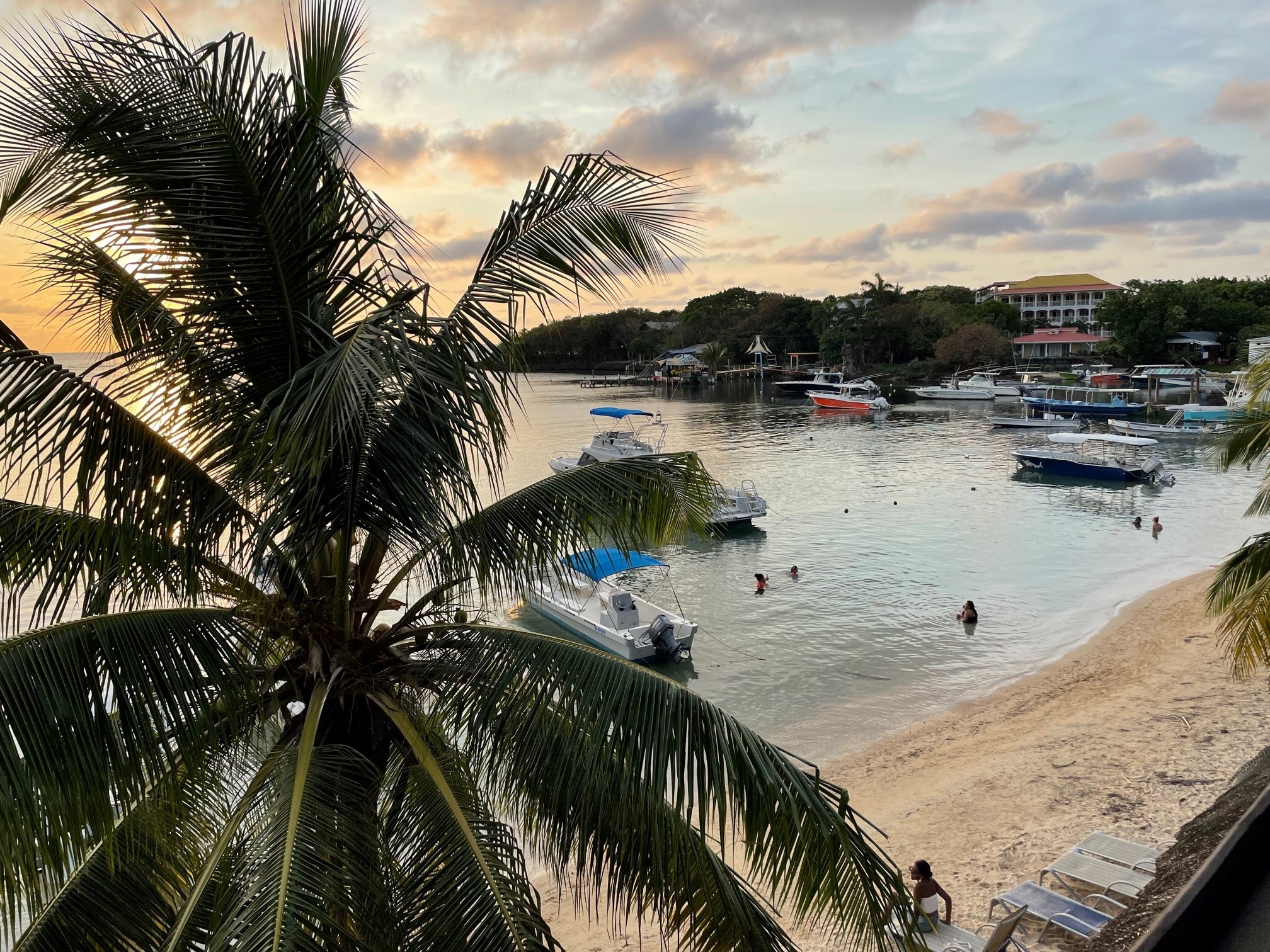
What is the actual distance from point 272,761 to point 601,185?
146 inches

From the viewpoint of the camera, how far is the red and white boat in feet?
223

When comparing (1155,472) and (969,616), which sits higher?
(1155,472)

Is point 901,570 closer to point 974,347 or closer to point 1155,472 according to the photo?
point 1155,472

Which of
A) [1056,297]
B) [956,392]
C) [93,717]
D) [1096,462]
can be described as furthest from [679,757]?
[1056,297]

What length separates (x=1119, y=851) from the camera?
9305mm

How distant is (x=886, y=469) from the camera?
4388cm

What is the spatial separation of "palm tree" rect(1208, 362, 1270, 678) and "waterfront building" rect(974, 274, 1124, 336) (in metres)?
119

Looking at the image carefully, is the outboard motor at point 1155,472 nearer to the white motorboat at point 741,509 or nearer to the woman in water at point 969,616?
the white motorboat at point 741,509

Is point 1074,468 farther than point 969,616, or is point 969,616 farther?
point 1074,468

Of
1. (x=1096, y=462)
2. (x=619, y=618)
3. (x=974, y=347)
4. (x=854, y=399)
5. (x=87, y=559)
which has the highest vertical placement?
(x=974, y=347)

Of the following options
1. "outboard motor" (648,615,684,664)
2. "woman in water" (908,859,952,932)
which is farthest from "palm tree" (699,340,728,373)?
"woman in water" (908,859,952,932)

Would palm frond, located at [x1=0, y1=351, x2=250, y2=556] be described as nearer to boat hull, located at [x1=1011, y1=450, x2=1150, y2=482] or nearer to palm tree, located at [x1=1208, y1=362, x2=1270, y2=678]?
palm tree, located at [x1=1208, y1=362, x2=1270, y2=678]

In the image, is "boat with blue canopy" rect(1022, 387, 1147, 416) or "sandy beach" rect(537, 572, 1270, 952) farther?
"boat with blue canopy" rect(1022, 387, 1147, 416)

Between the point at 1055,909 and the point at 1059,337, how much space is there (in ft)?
330
